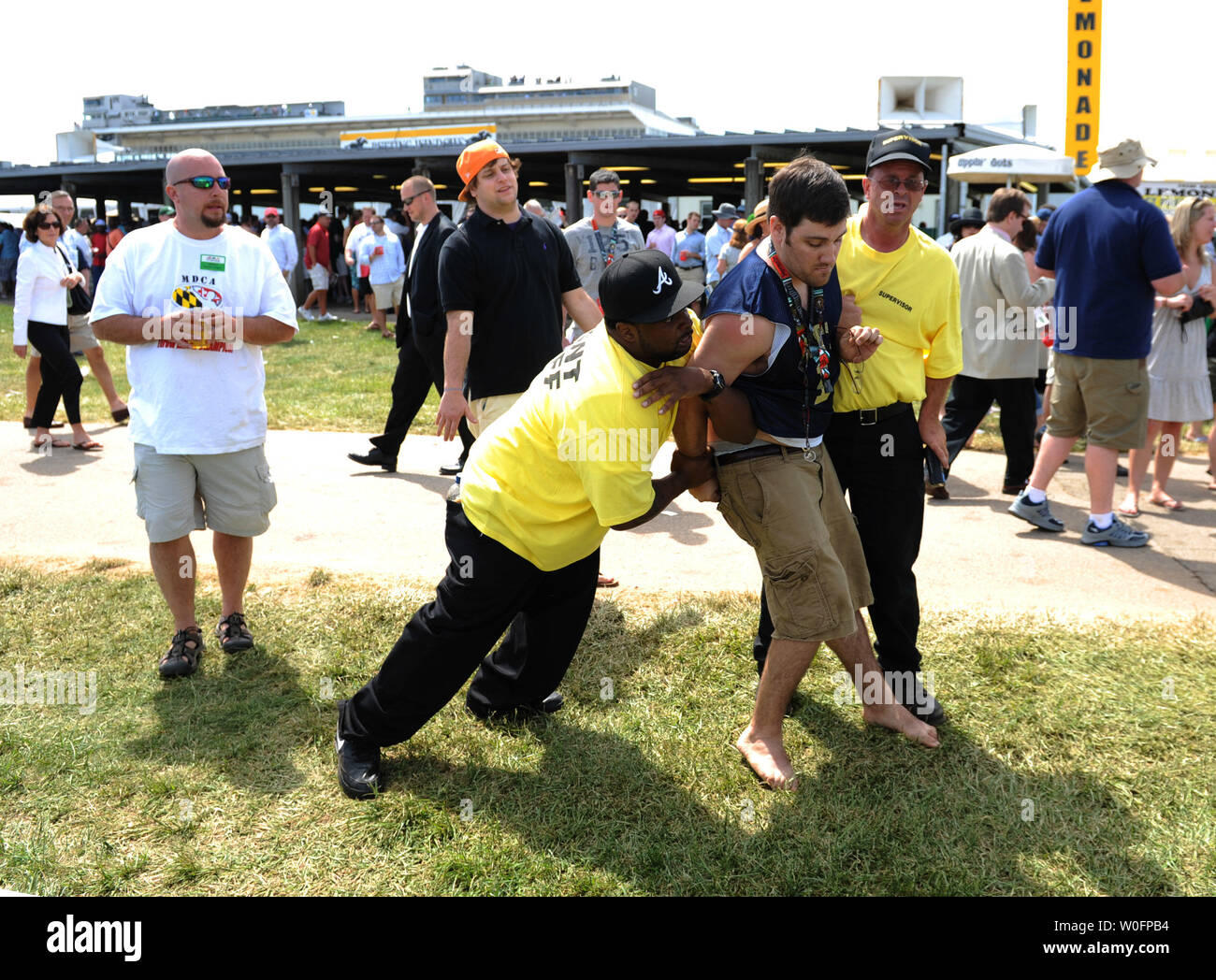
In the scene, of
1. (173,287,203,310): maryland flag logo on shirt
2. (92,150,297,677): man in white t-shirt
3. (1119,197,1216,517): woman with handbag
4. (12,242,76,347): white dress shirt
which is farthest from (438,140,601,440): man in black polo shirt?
(12,242,76,347): white dress shirt

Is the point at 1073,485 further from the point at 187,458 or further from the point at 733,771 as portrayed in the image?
the point at 187,458

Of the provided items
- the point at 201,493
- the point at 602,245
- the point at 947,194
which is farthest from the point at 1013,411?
the point at 947,194

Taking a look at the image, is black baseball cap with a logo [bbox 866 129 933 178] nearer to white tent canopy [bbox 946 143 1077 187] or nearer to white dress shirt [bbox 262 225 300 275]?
white tent canopy [bbox 946 143 1077 187]

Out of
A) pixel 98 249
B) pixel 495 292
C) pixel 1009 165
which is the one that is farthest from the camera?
pixel 98 249

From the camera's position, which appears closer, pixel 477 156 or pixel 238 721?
pixel 238 721

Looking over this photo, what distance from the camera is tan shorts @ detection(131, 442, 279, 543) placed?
4387mm

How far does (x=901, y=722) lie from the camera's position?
393 cm

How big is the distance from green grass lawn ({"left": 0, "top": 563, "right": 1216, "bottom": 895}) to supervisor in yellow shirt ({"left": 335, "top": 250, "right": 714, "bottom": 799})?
1.04 feet

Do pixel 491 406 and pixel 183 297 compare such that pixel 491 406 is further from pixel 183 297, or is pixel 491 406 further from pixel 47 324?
pixel 47 324

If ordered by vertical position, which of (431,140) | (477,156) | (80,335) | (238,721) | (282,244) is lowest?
(238,721)

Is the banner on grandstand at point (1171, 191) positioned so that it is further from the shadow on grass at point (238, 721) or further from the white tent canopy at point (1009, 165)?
Result: the shadow on grass at point (238, 721)

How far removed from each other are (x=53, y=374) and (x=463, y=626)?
6804 millimetres

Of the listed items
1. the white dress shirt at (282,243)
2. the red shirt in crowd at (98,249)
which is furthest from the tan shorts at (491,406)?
the red shirt in crowd at (98,249)
